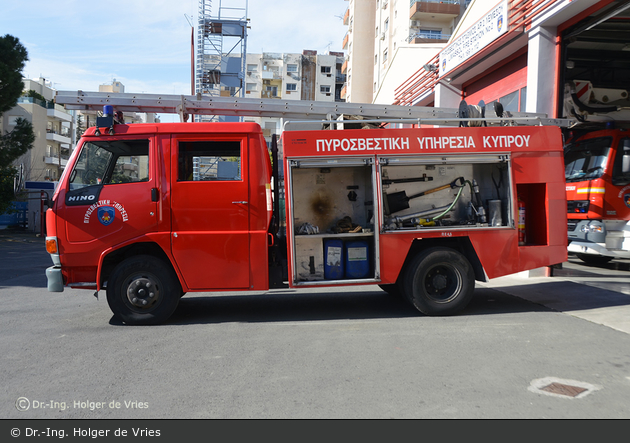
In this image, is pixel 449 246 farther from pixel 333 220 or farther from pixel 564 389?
pixel 564 389

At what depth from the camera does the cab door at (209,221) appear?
6195mm

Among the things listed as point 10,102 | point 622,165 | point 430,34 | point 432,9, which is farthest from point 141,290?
point 432,9

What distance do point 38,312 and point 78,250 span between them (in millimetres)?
1762

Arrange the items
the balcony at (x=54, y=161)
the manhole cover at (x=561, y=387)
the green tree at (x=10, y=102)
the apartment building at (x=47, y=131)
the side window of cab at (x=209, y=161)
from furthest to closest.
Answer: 1. the balcony at (x=54, y=161)
2. the apartment building at (x=47, y=131)
3. the green tree at (x=10, y=102)
4. the side window of cab at (x=209, y=161)
5. the manhole cover at (x=561, y=387)

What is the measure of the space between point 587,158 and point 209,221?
8.95 m

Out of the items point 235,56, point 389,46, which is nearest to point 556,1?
point 235,56

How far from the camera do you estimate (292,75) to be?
7250 cm

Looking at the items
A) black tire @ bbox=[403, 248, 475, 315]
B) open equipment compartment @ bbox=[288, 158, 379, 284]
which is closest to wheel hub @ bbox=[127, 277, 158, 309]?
open equipment compartment @ bbox=[288, 158, 379, 284]

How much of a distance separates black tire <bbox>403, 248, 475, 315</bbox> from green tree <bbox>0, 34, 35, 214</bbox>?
1822 centimetres

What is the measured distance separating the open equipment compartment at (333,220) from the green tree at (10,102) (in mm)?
16960

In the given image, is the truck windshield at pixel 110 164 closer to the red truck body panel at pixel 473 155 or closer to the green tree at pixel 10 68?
the red truck body panel at pixel 473 155

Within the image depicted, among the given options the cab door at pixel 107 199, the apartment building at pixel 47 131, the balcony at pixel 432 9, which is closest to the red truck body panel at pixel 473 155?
the cab door at pixel 107 199

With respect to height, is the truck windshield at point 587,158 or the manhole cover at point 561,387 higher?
the truck windshield at point 587,158
